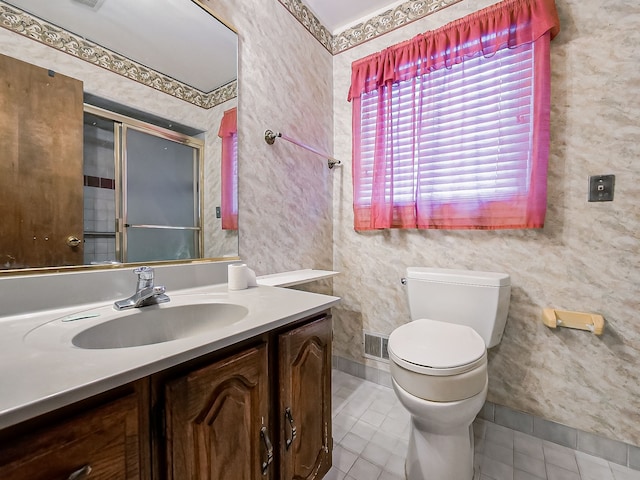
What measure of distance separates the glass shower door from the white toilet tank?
3.61 feet

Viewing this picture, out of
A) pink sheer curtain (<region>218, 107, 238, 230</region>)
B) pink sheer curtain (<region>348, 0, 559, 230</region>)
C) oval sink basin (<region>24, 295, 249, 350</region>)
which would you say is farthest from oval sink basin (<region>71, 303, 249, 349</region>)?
pink sheer curtain (<region>348, 0, 559, 230</region>)

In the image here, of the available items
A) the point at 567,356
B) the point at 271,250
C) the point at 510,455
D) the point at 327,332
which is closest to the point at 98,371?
the point at 327,332

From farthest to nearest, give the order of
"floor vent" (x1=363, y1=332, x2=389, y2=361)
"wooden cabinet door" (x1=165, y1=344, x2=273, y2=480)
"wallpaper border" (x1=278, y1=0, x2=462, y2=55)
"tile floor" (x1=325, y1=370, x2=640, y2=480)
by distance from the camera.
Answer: "floor vent" (x1=363, y1=332, x2=389, y2=361) → "wallpaper border" (x1=278, y1=0, x2=462, y2=55) → "tile floor" (x1=325, y1=370, x2=640, y2=480) → "wooden cabinet door" (x1=165, y1=344, x2=273, y2=480)

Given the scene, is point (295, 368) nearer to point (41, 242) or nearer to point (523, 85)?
point (41, 242)

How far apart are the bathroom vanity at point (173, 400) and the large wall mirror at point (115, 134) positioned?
0.25m

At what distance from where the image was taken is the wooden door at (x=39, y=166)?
0.69 m

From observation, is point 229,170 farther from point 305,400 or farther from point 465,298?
point 465,298

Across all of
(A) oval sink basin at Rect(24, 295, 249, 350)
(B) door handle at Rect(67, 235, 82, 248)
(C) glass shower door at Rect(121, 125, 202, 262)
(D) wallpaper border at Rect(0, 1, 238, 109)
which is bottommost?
(A) oval sink basin at Rect(24, 295, 249, 350)

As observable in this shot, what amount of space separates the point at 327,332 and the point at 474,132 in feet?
4.20

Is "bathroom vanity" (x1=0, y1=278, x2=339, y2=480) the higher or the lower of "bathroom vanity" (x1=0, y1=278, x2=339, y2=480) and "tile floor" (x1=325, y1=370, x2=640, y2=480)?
the higher

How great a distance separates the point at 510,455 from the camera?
3.90 feet

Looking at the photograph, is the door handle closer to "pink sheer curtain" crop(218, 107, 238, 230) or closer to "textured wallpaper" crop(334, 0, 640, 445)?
"pink sheer curtain" crop(218, 107, 238, 230)

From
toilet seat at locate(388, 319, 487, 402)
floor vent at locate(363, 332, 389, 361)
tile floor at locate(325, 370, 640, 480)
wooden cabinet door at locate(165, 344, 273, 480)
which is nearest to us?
wooden cabinet door at locate(165, 344, 273, 480)

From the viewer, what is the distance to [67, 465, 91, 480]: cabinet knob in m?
0.38
